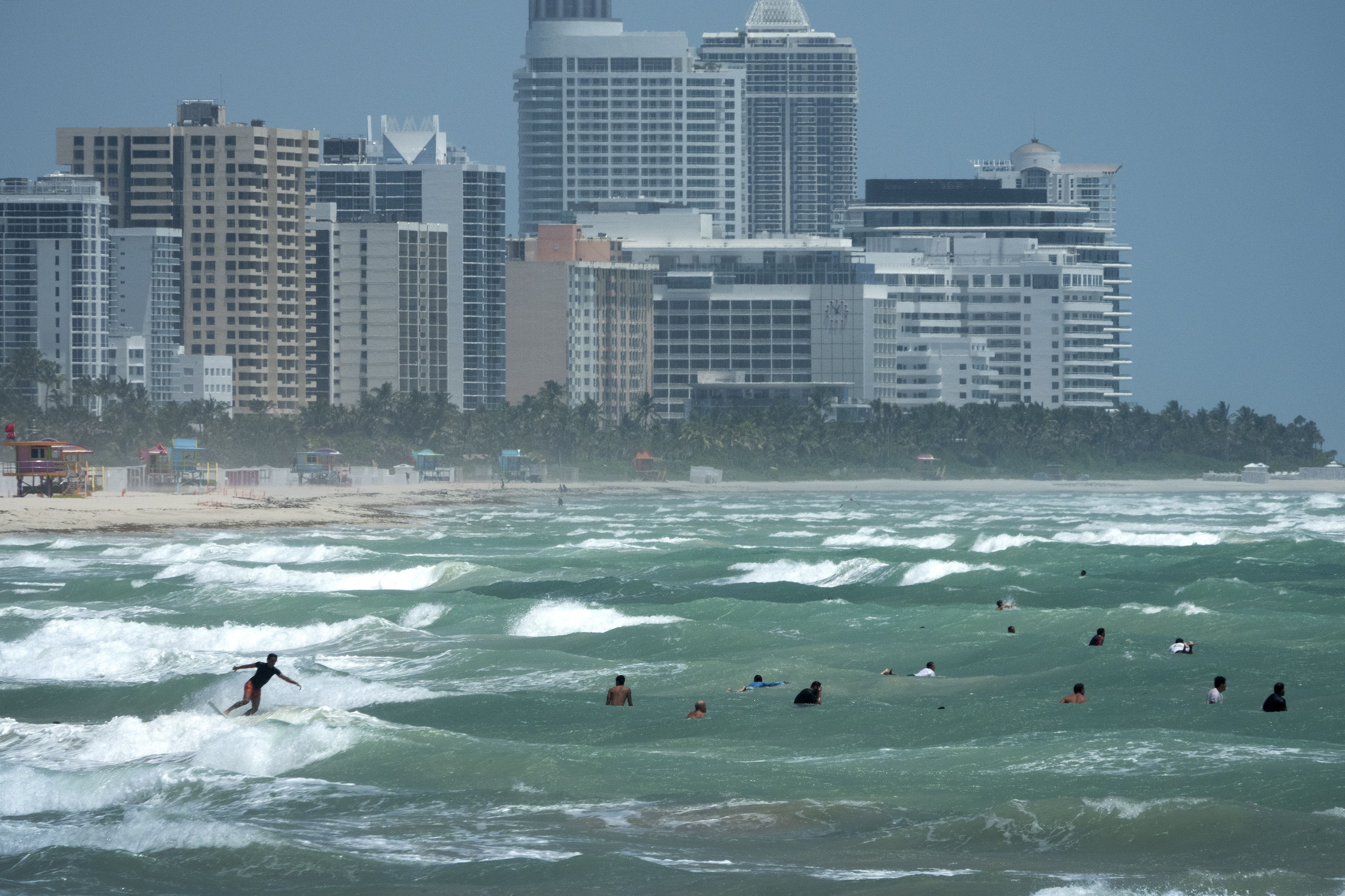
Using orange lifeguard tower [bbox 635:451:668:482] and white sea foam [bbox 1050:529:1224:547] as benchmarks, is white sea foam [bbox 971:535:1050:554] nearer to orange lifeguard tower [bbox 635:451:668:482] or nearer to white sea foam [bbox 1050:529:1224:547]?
white sea foam [bbox 1050:529:1224:547]

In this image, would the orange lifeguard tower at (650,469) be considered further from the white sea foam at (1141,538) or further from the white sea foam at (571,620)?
the white sea foam at (571,620)

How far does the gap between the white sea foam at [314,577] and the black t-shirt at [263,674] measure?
2682 centimetres

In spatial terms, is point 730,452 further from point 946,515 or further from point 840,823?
point 840,823

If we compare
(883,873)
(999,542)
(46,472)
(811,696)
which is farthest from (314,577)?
(46,472)

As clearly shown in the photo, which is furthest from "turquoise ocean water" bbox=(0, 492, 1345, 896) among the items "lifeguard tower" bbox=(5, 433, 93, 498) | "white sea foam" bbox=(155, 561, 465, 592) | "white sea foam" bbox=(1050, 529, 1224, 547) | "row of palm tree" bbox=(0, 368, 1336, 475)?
"row of palm tree" bbox=(0, 368, 1336, 475)

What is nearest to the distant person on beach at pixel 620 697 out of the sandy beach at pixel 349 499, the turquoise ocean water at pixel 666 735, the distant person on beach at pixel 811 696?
the turquoise ocean water at pixel 666 735

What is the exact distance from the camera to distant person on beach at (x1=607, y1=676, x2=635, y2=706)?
35469 mm

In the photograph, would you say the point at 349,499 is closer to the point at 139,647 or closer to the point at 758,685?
the point at 139,647

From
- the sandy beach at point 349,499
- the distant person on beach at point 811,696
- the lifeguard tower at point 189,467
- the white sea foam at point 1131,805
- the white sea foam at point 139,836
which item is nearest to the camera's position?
the white sea foam at point 139,836

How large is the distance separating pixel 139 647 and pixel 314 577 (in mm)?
21532

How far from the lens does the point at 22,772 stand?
27594 mm

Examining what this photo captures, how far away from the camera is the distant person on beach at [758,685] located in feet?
124

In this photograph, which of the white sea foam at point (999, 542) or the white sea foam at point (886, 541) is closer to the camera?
the white sea foam at point (999, 542)

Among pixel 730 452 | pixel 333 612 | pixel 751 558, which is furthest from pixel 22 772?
pixel 730 452
